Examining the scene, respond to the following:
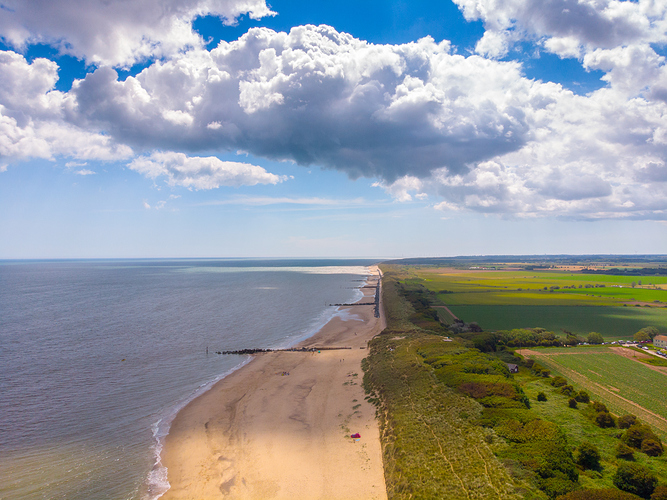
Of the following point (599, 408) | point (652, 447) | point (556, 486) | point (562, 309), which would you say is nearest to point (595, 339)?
point (599, 408)

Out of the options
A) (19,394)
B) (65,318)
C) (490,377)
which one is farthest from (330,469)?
(65,318)

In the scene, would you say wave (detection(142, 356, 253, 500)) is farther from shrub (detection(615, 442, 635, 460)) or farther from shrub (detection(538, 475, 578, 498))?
shrub (detection(615, 442, 635, 460))

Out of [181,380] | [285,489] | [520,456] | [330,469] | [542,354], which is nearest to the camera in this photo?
[520,456]

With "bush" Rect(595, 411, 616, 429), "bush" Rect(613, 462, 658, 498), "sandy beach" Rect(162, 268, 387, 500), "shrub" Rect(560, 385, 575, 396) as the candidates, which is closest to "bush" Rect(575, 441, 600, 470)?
"bush" Rect(613, 462, 658, 498)

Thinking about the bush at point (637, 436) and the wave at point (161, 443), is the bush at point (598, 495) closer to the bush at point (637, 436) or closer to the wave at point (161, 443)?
the bush at point (637, 436)

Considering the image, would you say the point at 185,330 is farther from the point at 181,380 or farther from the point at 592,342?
the point at 592,342

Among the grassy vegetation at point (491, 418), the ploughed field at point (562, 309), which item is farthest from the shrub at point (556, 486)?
the ploughed field at point (562, 309)
